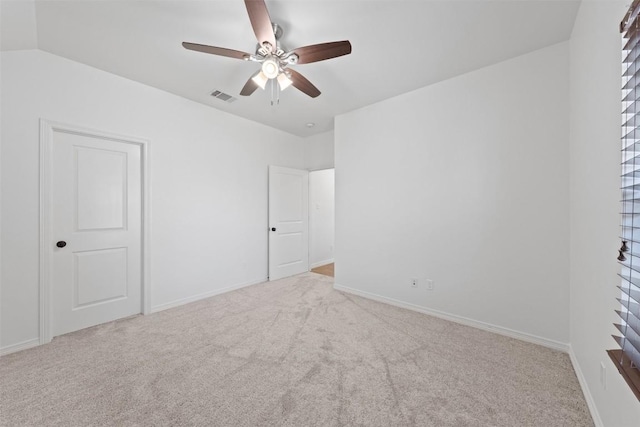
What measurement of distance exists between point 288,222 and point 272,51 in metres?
3.02

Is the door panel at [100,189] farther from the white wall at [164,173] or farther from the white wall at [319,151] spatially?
the white wall at [319,151]

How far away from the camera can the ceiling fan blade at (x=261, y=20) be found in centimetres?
149

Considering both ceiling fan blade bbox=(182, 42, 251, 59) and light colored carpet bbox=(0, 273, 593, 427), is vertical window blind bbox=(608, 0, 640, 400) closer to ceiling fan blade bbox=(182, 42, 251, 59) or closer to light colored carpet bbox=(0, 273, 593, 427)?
light colored carpet bbox=(0, 273, 593, 427)

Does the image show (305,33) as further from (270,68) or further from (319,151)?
(319,151)

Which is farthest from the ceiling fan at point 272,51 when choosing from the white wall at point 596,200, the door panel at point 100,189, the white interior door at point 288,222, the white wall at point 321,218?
the white wall at point 321,218

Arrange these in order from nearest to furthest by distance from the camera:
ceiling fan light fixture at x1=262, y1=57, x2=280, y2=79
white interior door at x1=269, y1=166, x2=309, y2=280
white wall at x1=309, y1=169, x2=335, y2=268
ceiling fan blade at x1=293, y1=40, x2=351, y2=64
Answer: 1. ceiling fan blade at x1=293, y1=40, x2=351, y2=64
2. ceiling fan light fixture at x1=262, y1=57, x2=280, y2=79
3. white interior door at x1=269, y1=166, x2=309, y2=280
4. white wall at x1=309, y1=169, x2=335, y2=268

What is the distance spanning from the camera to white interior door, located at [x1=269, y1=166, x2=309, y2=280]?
14.1ft

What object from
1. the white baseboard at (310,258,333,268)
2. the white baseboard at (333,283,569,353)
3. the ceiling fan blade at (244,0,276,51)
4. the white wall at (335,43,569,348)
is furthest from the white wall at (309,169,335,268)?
the ceiling fan blade at (244,0,276,51)

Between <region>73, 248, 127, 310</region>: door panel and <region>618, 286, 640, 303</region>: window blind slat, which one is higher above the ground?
<region>618, 286, 640, 303</region>: window blind slat

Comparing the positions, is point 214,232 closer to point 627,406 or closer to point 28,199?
point 28,199

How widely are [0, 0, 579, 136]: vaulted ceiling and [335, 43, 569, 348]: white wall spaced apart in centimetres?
35

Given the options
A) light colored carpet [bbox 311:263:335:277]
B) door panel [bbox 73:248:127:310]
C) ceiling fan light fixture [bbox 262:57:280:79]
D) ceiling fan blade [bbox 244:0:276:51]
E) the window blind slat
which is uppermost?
ceiling fan blade [bbox 244:0:276:51]

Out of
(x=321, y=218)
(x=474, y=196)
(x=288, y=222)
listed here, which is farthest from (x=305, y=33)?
(x=321, y=218)

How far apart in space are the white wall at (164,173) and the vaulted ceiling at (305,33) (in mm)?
267
